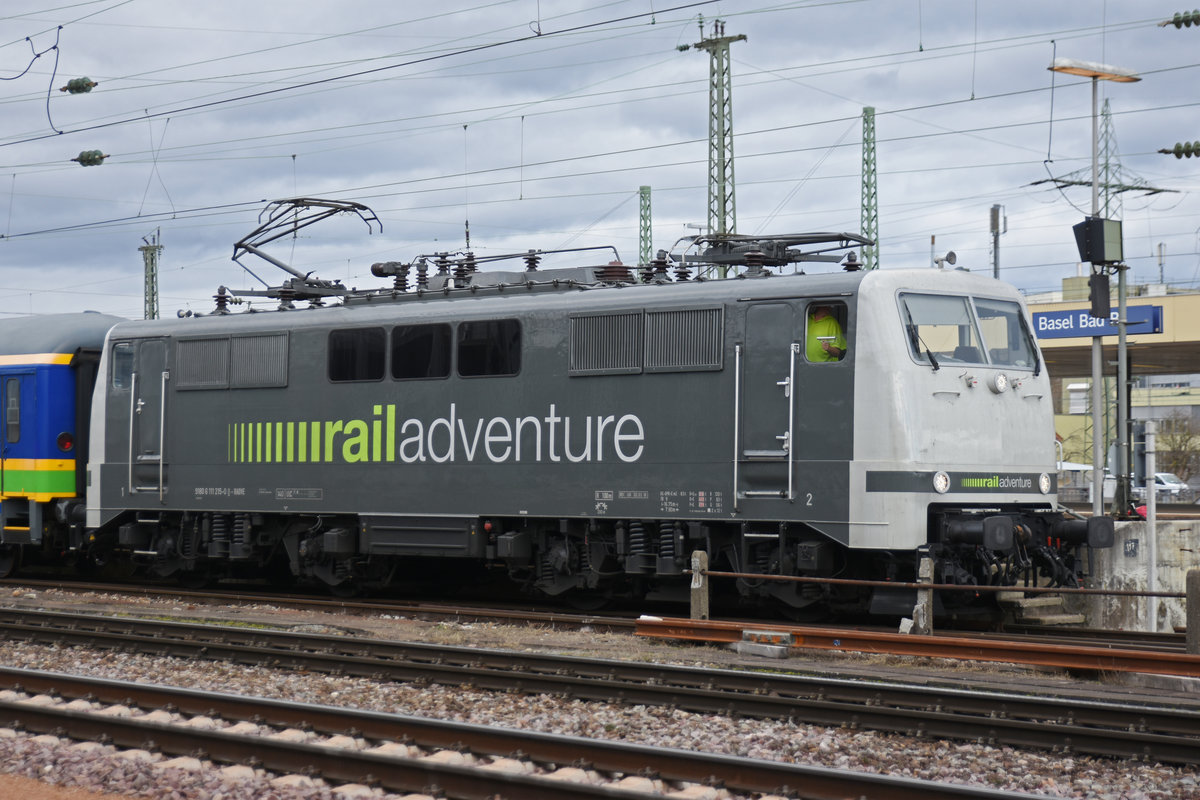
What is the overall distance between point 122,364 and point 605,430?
8.05 m

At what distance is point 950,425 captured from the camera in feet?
43.1

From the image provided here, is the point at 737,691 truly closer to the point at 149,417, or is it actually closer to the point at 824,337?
the point at 824,337

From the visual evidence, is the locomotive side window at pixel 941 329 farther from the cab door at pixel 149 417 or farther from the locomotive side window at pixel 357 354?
the cab door at pixel 149 417

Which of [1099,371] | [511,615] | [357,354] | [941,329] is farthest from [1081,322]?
[511,615]

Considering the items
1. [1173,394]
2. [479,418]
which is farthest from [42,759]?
[1173,394]

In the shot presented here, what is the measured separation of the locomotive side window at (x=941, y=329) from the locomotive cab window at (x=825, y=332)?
648mm

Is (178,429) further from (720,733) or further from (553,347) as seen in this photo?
(720,733)

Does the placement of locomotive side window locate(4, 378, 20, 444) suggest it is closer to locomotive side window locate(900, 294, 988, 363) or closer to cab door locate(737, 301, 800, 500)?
cab door locate(737, 301, 800, 500)

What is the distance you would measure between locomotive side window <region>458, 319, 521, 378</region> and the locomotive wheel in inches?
386

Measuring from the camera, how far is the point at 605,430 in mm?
14469

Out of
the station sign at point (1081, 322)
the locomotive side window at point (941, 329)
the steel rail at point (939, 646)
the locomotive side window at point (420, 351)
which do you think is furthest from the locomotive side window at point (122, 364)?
the station sign at point (1081, 322)

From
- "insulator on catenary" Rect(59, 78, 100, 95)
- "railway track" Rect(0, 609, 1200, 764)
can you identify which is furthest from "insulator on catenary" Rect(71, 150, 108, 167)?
"railway track" Rect(0, 609, 1200, 764)

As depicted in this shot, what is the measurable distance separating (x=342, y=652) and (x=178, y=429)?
A: 6857mm

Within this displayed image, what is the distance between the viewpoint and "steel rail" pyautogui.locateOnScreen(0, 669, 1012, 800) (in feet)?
22.5
